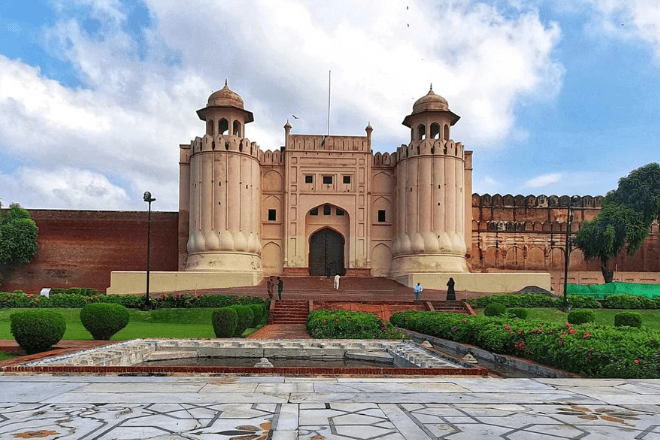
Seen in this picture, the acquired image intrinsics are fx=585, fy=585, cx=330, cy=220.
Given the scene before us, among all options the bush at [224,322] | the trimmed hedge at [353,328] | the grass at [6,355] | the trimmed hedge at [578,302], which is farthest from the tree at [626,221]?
the grass at [6,355]

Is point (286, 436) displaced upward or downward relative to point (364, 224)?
downward

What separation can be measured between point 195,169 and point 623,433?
24997 millimetres

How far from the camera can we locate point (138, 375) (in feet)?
18.3

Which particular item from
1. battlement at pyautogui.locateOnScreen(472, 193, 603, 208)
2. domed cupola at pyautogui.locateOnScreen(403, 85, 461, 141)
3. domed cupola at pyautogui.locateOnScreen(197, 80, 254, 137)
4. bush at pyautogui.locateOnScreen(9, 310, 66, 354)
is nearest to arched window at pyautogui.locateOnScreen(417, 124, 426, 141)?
domed cupola at pyautogui.locateOnScreen(403, 85, 461, 141)

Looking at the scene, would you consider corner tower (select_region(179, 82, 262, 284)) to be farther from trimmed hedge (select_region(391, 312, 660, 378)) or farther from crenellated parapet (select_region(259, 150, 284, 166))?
trimmed hedge (select_region(391, 312, 660, 378))

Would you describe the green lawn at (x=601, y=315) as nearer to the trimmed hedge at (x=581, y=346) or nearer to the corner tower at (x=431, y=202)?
the corner tower at (x=431, y=202)

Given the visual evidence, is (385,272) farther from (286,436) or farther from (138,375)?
(286,436)

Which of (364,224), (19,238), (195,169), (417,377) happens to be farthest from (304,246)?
(417,377)

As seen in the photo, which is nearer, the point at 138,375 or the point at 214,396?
the point at 214,396

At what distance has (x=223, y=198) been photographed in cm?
2623

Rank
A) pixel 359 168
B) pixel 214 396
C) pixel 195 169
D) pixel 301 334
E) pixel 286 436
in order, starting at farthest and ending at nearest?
pixel 359 168
pixel 195 169
pixel 301 334
pixel 214 396
pixel 286 436

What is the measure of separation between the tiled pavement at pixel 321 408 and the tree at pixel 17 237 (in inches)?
971

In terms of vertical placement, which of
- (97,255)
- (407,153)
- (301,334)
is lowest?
(301,334)

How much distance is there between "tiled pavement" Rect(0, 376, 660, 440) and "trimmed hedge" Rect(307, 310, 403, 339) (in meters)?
6.11
